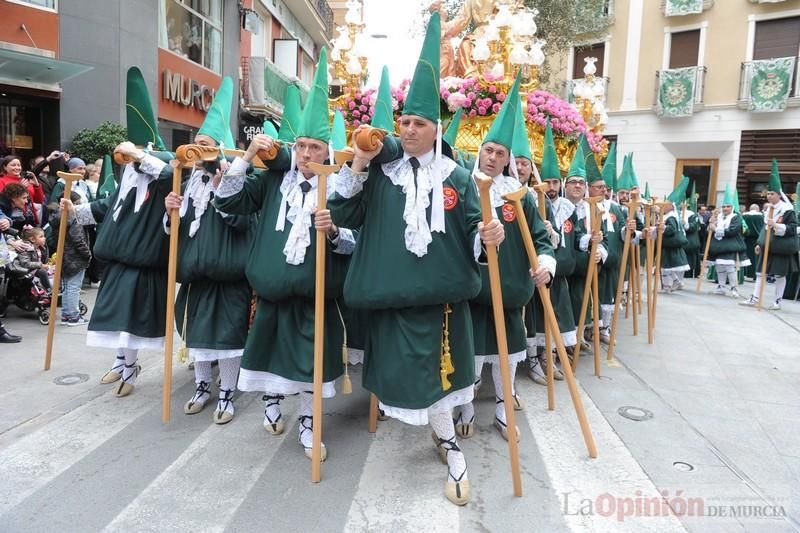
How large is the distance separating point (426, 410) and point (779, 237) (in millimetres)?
9213

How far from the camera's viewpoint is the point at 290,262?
3199mm

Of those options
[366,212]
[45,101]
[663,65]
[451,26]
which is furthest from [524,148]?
[663,65]

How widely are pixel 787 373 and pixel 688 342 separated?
47.9 inches

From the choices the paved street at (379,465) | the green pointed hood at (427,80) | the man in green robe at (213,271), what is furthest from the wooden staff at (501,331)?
the man in green robe at (213,271)

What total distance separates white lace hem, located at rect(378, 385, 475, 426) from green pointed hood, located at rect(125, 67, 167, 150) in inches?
112

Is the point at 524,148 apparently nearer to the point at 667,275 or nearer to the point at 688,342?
the point at 688,342

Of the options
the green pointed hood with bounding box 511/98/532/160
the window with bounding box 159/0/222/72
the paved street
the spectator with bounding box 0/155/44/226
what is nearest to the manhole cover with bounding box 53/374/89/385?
the paved street

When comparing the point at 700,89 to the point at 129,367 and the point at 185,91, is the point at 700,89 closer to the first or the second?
the point at 185,91

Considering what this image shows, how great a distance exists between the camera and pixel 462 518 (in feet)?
8.98

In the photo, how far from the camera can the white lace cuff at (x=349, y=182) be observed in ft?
9.57

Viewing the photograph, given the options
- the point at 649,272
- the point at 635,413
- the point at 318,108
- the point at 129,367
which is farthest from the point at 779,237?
the point at 129,367

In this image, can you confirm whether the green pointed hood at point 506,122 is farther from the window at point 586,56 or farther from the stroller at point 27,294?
the window at point 586,56

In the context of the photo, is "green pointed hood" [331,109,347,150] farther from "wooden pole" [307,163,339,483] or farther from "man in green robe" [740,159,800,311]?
"man in green robe" [740,159,800,311]

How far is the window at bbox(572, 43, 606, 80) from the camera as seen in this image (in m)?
19.6
